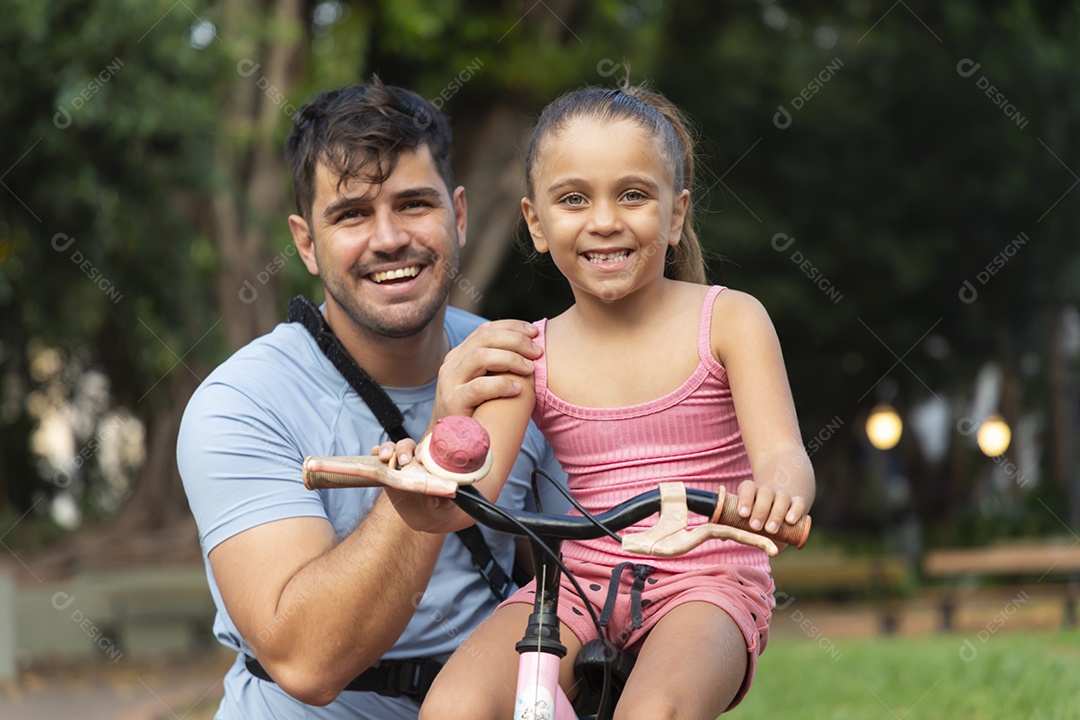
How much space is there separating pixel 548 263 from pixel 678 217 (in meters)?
0.85

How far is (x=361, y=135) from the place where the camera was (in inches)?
129

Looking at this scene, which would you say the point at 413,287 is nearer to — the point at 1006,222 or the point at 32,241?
the point at 32,241

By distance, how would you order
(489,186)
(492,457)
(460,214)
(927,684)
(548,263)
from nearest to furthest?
(492,457), (548,263), (460,214), (927,684), (489,186)

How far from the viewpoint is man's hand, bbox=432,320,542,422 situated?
262 cm

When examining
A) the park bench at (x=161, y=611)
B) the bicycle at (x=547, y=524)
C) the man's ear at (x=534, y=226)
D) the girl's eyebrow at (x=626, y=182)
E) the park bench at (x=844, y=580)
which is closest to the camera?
the bicycle at (x=547, y=524)

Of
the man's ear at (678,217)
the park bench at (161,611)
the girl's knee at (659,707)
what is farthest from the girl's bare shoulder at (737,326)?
the park bench at (161,611)

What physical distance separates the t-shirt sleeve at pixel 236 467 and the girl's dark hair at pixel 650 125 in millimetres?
841

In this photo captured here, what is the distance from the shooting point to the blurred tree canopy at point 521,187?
9453 mm

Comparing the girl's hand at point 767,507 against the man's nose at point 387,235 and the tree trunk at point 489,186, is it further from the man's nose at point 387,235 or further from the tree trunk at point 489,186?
the tree trunk at point 489,186

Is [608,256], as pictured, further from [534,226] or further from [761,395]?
[761,395]

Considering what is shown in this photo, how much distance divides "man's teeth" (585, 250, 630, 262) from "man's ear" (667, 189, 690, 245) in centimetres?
15

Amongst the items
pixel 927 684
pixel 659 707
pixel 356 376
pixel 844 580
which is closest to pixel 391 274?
pixel 356 376

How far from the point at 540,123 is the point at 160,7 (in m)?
7.11

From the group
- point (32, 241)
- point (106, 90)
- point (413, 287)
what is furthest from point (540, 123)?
point (32, 241)
